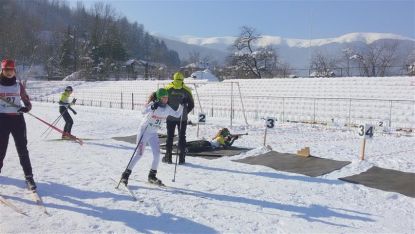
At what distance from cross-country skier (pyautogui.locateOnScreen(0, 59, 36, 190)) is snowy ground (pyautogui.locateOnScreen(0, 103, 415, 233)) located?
2.15 feet

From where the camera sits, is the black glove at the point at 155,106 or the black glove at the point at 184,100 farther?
the black glove at the point at 184,100

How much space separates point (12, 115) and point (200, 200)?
340 cm

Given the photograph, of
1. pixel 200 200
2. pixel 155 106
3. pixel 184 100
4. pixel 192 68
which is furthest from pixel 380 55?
pixel 200 200

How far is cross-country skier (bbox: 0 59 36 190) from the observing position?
22.9 feet

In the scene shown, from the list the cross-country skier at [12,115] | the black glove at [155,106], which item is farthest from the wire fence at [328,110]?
the cross-country skier at [12,115]

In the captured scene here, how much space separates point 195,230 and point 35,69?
90.2 meters

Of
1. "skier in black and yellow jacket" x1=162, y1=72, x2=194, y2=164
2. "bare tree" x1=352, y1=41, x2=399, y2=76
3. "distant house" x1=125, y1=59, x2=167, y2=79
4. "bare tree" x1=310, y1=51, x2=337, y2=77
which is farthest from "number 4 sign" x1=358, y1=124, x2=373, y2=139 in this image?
"distant house" x1=125, y1=59, x2=167, y2=79

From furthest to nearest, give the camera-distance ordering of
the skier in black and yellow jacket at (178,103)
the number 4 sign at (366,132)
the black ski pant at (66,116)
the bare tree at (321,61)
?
the bare tree at (321,61)
the black ski pant at (66,116)
the number 4 sign at (366,132)
the skier in black and yellow jacket at (178,103)

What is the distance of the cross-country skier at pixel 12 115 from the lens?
22.9 feet

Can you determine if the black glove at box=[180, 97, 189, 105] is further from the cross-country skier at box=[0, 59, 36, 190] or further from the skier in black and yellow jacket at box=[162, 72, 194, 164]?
the cross-country skier at box=[0, 59, 36, 190]

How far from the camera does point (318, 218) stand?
6.31 metres

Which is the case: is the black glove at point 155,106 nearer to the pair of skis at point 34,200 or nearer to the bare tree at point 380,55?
the pair of skis at point 34,200

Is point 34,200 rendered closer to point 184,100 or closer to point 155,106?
point 155,106

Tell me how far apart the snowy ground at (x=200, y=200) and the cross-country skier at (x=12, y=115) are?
0.65 metres
